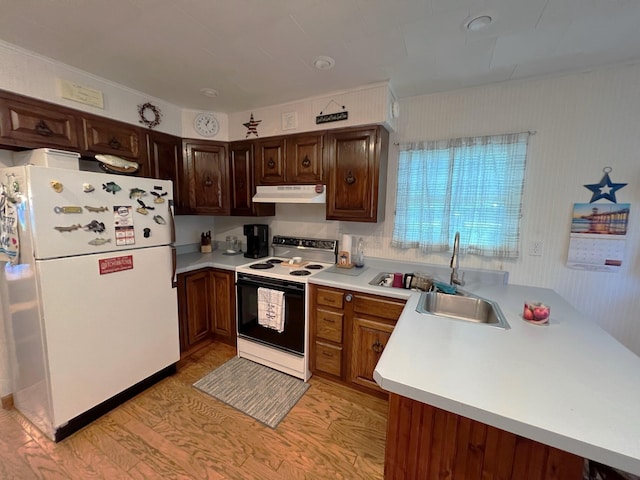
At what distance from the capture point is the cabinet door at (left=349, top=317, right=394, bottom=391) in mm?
1941

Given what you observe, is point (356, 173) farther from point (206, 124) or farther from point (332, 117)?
point (206, 124)

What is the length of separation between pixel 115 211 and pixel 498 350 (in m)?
2.28

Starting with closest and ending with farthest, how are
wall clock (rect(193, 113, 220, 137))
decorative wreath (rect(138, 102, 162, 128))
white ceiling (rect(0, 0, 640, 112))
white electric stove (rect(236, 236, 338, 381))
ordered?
white ceiling (rect(0, 0, 640, 112)) → white electric stove (rect(236, 236, 338, 381)) → decorative wreath (rect(138, 102, 162, 128)) → wall clock (rect(193, 113, 220, 137))

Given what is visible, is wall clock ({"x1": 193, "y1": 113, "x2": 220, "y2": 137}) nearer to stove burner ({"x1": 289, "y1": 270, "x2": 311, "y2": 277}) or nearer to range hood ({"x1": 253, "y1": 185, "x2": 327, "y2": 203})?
range hood ({"x1": 253, "y1": 185, "x2": 327, "y2": 203})

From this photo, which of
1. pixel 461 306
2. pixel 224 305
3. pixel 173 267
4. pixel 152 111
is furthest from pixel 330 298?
pixel 152 111

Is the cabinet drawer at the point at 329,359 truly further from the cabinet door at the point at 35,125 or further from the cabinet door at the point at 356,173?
the cabinet door at the point at 35,125

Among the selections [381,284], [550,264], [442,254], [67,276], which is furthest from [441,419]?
[67,276]

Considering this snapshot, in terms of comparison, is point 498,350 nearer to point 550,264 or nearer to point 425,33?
point 550,264

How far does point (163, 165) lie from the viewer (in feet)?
8.23

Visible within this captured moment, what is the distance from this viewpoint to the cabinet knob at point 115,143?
6.98ft

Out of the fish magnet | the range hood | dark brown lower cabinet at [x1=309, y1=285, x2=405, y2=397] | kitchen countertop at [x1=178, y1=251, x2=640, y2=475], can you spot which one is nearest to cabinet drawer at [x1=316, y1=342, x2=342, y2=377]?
dark brown lower cabinet at [x1=309, y1=285, x2=405, y2=397]

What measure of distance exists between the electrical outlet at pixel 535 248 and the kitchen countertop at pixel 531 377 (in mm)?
593

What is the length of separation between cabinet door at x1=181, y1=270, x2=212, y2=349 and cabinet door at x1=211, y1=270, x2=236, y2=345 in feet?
0.22

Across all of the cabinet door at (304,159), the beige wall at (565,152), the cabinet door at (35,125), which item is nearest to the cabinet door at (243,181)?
the cabinet door at (304,159)
